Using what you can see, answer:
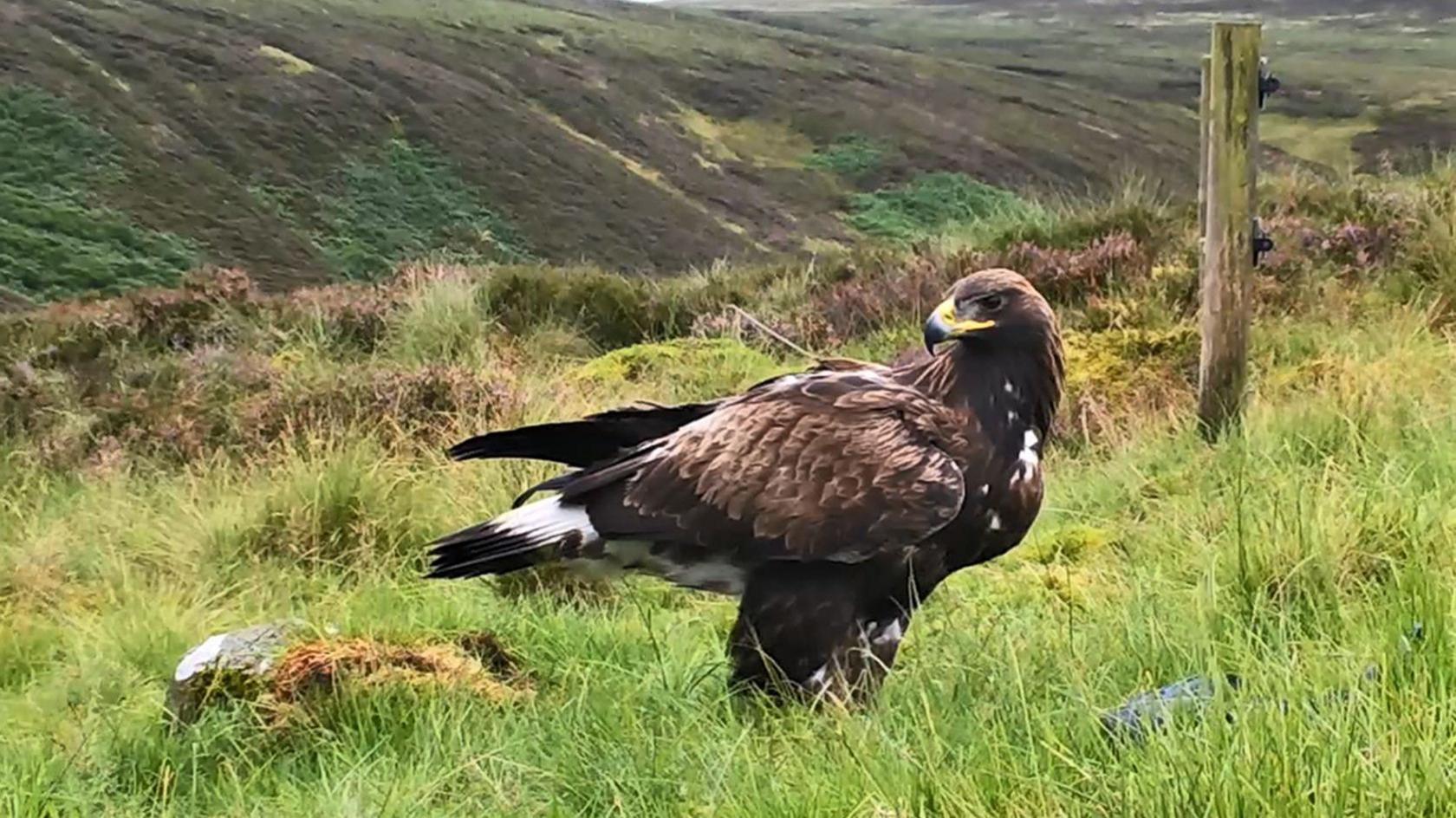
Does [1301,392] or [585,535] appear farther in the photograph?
[1301,392]

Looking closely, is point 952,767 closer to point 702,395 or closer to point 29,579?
point 29,579

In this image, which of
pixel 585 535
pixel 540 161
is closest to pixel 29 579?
pixel 585 535

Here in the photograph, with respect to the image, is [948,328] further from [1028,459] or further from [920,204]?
[920,204]

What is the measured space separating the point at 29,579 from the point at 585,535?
3.23 metres

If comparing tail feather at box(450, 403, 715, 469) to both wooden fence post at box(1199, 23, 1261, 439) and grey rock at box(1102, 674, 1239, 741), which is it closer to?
grey rock at box(1102, 674, 1239, 741)

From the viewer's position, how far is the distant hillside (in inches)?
988

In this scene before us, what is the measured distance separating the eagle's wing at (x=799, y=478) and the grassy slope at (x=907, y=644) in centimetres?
38

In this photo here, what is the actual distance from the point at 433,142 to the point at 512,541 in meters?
29.0

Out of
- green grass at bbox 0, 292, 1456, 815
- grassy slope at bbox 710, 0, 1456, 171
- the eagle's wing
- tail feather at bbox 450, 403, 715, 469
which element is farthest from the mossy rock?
grassy slope at bbox 710, 0, 1456, 171

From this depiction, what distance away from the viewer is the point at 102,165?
84.4 ft

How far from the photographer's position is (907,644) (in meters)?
4.39

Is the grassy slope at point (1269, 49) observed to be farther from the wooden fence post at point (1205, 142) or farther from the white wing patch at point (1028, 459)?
the white wing patch at point (1028, 459)

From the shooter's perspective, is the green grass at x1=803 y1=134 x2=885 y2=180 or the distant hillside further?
the green grass at x1=803 y1=134 x2=885 y2=180

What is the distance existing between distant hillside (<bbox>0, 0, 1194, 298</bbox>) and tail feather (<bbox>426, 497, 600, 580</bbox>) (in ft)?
55.1
